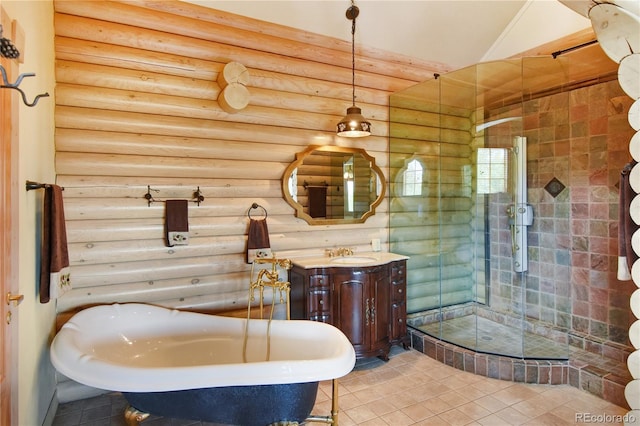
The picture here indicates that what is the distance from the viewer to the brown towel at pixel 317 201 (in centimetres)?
351

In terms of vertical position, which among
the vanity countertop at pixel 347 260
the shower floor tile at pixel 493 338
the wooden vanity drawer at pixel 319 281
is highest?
the vanity countertop at pixel 347 260

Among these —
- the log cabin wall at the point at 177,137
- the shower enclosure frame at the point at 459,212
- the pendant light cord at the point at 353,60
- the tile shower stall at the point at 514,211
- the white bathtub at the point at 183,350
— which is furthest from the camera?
the shower enclosure frame at the point at 459,212

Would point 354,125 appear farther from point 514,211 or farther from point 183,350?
point 183,350

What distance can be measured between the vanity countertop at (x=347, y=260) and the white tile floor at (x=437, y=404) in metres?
0.92

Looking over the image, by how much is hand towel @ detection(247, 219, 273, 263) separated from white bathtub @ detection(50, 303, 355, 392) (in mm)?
648

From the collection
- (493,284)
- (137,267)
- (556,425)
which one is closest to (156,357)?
(137,267)

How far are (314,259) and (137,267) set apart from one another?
1469 mm

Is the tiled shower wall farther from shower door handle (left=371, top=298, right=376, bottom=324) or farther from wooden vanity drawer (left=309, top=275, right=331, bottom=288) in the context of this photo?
wooden vanity drawer (left=309, top=275, right=331, bottom=288)

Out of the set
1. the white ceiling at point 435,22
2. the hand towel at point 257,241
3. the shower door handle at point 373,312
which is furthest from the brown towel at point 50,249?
the shower door handle at point 373,312

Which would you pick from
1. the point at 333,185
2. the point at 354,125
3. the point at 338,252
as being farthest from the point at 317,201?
the point at 354,125

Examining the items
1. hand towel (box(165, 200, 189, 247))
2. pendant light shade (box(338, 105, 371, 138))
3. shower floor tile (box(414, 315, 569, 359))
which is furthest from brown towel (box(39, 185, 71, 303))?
shower floor tile (box(414, 315, 569, 359))

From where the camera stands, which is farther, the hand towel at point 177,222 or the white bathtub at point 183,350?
the hand towel at point 177,222

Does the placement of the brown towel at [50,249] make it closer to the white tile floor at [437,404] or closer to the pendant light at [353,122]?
the white tile floor at [437,404]

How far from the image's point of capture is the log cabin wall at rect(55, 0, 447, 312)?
2.68 meters
